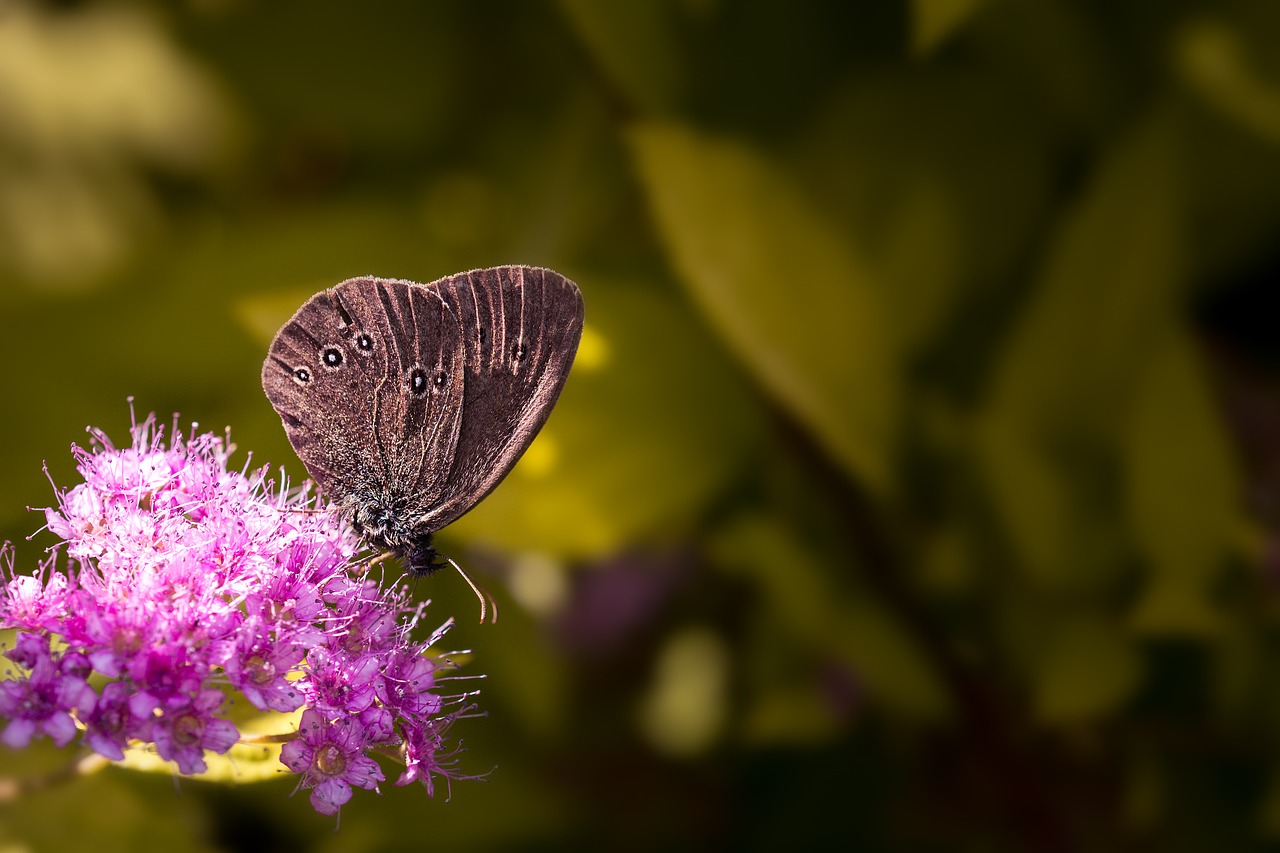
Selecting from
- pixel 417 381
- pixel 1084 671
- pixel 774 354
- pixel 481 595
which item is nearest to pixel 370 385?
pixel 417 381

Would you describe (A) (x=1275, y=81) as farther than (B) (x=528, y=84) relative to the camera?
No

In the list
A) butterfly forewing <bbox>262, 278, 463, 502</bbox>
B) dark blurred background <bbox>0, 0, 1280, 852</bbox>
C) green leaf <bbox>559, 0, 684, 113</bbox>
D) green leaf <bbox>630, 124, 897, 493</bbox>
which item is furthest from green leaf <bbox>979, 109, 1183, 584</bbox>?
butterfly forewing <bbox>262, 278, 463, 502</bbox>

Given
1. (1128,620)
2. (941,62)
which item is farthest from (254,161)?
(1128,620)

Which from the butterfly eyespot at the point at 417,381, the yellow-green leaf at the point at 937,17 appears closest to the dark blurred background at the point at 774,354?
the yellow-green leaf at the point at 937,17

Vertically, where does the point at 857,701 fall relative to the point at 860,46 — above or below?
below

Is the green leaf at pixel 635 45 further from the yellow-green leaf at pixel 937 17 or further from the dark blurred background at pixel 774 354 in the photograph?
the yellow-green leaf at pixel 937 17

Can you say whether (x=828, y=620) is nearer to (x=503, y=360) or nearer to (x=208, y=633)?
(x=503, y=360)

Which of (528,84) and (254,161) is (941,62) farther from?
(254,161)
